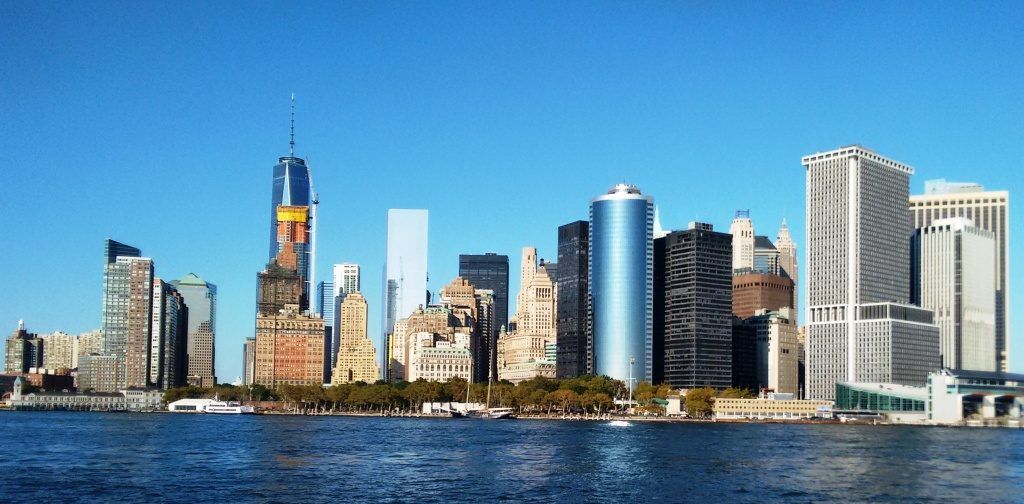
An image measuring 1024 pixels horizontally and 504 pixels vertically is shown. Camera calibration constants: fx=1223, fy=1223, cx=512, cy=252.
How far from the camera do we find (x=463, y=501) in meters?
86.5

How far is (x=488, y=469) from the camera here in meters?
113

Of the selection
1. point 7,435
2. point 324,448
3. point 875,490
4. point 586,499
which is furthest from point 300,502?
point 7,435

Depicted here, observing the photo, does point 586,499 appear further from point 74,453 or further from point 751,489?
point 74,453

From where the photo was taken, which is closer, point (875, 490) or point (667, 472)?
point (875, 490)

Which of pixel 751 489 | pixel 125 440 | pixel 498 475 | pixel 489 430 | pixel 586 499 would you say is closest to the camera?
pixel 586 499

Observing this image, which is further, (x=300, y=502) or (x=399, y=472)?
(x=399, y=472)

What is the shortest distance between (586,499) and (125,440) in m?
83.6

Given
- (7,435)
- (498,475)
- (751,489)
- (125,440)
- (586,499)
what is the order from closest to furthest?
(586,499) < (751,489) < (498,475) < (125,440) < (7,435)

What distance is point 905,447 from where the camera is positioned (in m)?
160

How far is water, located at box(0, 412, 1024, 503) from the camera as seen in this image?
300ft

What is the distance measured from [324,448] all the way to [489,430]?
63.1m

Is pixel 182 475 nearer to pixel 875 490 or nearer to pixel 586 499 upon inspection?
pixel 586 499

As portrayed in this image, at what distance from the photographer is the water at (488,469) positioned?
3597 inches

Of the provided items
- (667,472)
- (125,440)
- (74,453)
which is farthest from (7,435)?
(667,472)
